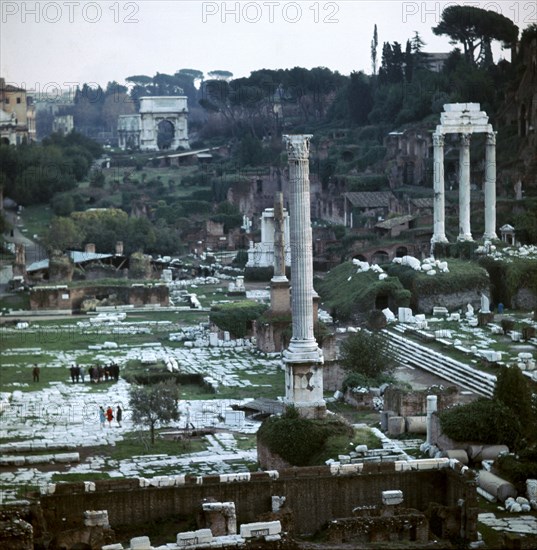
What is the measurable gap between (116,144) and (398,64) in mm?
43584

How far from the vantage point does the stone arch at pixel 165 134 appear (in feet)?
332

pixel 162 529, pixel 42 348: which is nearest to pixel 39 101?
pixel 42 348

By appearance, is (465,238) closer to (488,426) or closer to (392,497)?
(488,426)

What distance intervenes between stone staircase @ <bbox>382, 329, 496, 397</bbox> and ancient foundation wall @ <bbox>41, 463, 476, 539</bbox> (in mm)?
6701

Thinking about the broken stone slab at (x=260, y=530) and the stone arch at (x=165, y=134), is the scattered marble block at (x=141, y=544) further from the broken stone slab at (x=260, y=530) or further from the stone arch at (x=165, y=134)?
the stone arch at (x=165, y=134)

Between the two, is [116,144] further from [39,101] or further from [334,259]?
[334,259]

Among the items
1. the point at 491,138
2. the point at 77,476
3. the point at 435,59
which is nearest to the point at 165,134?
the point at 435,59

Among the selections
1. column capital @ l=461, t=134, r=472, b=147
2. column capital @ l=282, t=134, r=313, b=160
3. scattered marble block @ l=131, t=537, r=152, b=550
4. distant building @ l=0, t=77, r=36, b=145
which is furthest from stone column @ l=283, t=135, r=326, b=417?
distant building @ l=0, t=77, r=36, b=145

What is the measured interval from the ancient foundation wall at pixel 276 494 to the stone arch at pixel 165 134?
7790cm

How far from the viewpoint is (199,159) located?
3337 inches

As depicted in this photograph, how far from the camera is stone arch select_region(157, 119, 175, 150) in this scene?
10132 centimetres

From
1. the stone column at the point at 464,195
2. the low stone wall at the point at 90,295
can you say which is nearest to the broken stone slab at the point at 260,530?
the stone column at the point at 464,195

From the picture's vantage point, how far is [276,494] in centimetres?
2089

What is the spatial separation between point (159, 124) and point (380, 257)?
2350 inches
